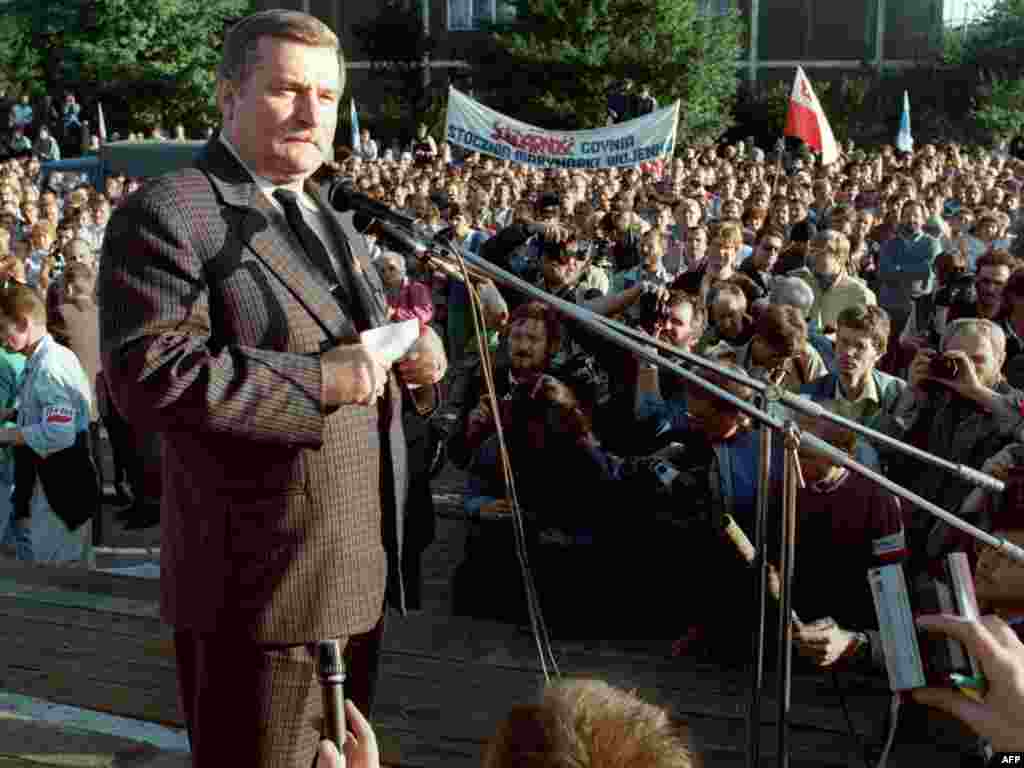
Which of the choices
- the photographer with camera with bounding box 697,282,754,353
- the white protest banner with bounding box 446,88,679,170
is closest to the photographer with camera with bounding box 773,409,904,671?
the photographer with camera with bounding box 697,282,754,353

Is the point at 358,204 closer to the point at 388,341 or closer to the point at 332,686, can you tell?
the point at 388,341

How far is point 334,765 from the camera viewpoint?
198 cm

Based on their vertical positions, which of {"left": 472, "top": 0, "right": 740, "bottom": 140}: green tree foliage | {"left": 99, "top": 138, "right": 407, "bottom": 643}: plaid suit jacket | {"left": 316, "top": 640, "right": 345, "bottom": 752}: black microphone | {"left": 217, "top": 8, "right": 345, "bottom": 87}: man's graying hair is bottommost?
{"left": 316, "top": 640, "right": 345, "bottom": 752}: black microphone

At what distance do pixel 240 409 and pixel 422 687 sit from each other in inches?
91.3

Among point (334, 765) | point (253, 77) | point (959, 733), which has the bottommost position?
point (959, 733)

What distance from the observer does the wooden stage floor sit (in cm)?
370

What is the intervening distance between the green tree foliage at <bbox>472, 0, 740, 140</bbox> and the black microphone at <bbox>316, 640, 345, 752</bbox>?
1335 inches

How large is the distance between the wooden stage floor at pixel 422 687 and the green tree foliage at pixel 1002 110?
34.8 metres

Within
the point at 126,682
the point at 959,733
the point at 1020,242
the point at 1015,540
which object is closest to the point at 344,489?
the point at 1015,540

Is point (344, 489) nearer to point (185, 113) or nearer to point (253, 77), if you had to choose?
point (253, 77)

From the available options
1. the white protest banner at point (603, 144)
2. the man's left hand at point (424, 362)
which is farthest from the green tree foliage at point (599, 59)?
the man's left hand at point (424, 362)

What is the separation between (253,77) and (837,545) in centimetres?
261

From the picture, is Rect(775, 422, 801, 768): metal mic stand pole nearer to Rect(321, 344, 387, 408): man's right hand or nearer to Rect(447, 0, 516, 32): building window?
Rect(321, 344, 387, 408): man's right hand

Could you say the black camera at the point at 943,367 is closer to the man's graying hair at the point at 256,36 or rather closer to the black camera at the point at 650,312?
the black camera at the point at 650,312
